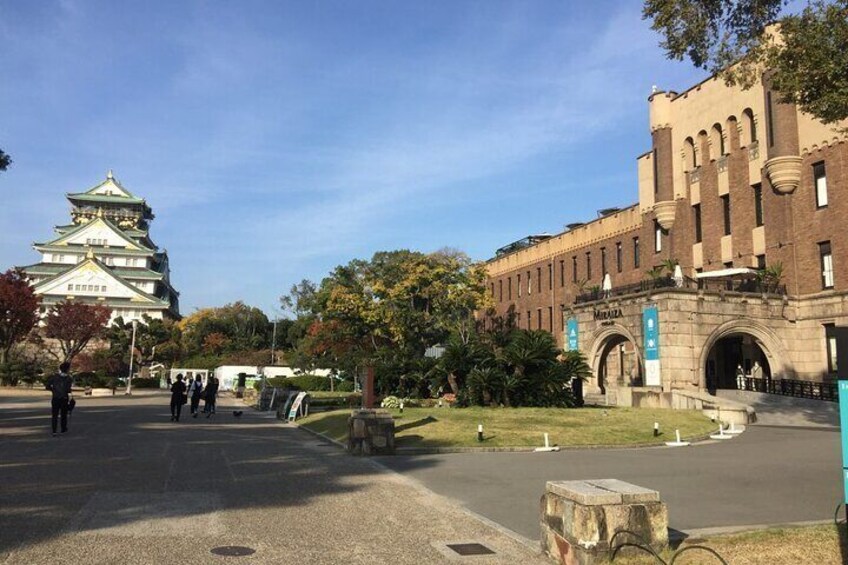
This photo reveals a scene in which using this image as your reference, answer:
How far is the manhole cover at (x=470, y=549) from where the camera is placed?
22.0ft

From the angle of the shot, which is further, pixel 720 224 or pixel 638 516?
pixel 720 224

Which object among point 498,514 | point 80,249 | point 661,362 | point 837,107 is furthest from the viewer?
point 80,249

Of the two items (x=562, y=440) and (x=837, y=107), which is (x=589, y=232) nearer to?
(x=562, y=440)

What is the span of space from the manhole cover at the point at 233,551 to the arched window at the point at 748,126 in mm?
40750

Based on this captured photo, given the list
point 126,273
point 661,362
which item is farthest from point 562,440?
point 126,273

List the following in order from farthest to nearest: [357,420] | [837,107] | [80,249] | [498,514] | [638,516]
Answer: [80,249] → [357,420] → [837,107] → [498,514] → [638,516]

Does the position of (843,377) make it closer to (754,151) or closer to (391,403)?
(391,403)

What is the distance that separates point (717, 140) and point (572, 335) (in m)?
15.2

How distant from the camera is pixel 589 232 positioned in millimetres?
56688

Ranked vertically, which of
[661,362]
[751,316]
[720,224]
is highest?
[720,224]

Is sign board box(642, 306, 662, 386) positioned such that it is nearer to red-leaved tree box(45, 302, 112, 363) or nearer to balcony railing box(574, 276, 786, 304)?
balcony railing box(574, 276, 786, 304)

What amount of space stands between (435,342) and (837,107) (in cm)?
4752

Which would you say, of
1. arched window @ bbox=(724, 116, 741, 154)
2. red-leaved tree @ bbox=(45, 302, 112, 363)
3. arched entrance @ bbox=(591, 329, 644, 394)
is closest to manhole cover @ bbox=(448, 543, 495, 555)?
arched entrance @ bbox=(591, 329, 644, 394)

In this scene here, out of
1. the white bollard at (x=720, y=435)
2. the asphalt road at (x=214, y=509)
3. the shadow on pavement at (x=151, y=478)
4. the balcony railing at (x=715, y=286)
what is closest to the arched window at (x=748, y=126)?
the balcony railing at (x=715, y=286)
